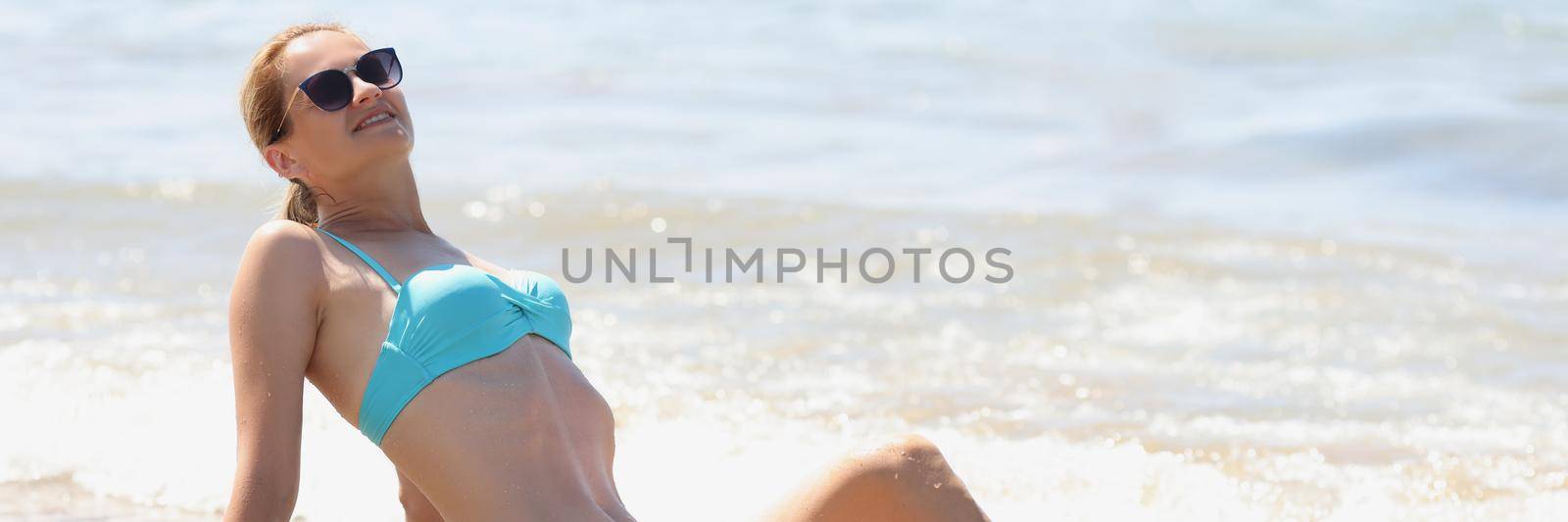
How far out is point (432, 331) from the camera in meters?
2.61

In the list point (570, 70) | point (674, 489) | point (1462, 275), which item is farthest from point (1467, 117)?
point (674, 489)

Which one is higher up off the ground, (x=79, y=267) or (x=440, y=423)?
(x=440, y=423)

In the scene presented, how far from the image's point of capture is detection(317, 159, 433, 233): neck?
2832 mm

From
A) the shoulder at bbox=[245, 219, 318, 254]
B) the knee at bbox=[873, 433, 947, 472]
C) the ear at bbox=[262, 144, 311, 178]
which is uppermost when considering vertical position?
the ear at bbox=[262, 144, 311, 178]

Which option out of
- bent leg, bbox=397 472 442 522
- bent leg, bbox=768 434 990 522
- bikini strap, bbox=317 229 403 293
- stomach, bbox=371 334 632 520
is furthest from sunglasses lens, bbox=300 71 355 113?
bent leg, bbox=768 434 990 522

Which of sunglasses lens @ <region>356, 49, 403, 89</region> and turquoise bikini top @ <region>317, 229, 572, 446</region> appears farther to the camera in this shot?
sunglasses lens @ <region>356, 49, 403, 89</region>

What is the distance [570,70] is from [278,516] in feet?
38.9

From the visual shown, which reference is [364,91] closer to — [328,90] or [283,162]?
[328,90]

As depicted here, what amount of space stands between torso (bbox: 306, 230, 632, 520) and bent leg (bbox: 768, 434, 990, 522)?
1.16 feet

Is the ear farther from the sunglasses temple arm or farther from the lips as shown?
the lips

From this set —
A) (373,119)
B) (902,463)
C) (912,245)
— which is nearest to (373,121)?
(373,119)

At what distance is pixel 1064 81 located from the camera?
14367mm

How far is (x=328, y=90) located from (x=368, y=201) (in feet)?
0.71

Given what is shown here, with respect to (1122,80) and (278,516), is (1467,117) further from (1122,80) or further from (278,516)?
(278,516)
